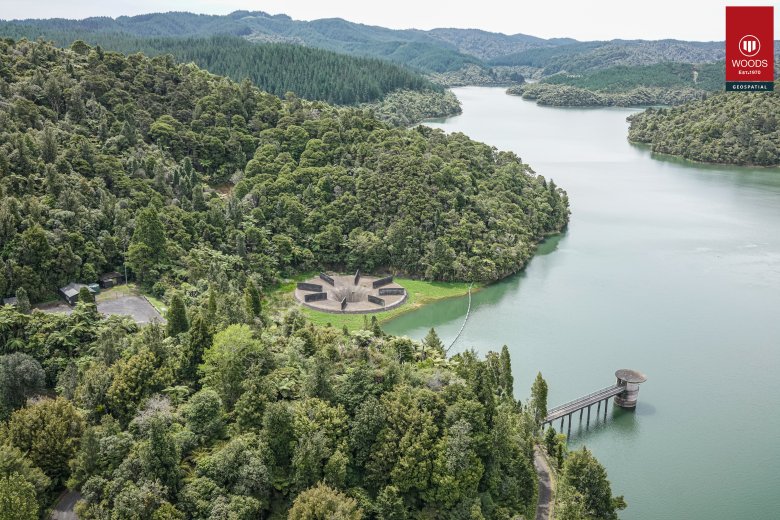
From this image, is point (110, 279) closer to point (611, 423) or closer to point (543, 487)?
point (543, 487)

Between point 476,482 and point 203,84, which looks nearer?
point 476,482

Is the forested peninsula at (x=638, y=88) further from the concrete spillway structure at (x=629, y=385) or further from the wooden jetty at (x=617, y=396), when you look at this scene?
the wooden jetty at (x=617, y=396)

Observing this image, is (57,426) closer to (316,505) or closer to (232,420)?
(232,420)

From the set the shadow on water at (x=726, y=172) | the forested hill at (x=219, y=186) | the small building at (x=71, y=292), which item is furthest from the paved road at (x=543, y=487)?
the shadow on water at (x=726, y=172)

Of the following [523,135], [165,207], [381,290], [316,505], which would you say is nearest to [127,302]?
[165,207]

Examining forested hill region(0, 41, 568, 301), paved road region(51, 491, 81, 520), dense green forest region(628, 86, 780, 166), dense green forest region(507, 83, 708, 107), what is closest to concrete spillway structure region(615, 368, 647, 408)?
forested hill region(0, 41, 568, 301)

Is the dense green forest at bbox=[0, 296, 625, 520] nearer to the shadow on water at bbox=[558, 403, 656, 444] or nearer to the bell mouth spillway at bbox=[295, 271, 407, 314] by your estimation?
the shadow on water at bbox=[558, 403, 656, 444]

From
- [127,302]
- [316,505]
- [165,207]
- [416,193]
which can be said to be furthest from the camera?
[416,193]
